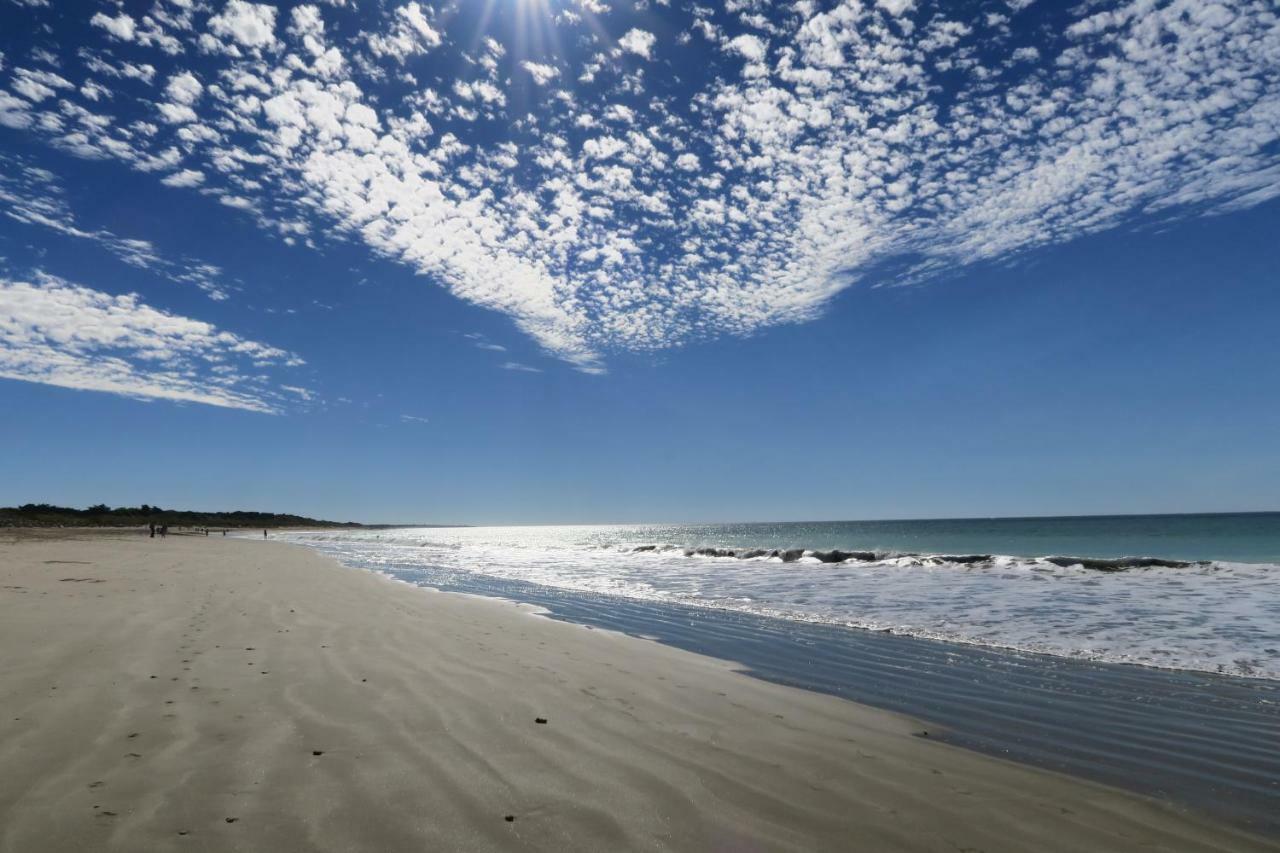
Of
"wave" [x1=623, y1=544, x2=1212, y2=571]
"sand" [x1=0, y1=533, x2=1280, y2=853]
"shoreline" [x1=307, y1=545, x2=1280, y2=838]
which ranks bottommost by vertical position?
"shoreline" [x1=307, y1=545, x2=1280, y2=838]

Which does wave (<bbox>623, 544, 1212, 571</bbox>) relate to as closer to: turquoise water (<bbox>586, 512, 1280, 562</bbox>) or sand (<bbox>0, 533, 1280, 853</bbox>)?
turquoise water (<bbox>586, 512, 1280, 562</bbox>)

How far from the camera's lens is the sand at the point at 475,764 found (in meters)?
3.75

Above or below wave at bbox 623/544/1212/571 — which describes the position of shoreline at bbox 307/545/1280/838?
below

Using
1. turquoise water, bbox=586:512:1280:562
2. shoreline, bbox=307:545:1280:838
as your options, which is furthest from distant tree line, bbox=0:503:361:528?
shoreline, bbox=307:545:1280:838

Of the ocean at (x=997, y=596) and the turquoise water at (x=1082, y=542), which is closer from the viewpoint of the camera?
the ocean at (x=997, y=596)

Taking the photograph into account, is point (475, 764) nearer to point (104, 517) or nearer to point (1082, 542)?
point (1082, 542)

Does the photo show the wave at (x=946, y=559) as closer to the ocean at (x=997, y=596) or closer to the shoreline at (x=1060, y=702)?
the ocean at (x=997, y=596)

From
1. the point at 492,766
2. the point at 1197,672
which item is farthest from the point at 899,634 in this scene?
the point at 492,766

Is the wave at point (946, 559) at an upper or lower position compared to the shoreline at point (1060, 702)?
upper

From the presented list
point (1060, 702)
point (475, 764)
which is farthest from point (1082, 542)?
point (475, 764)

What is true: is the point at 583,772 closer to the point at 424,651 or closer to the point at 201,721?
the point at 201,721

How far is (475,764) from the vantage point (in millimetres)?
4758

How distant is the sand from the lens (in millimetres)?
3754

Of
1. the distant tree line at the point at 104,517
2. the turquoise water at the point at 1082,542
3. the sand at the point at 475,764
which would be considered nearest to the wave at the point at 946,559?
the turquoise water at the point at 1082,542
